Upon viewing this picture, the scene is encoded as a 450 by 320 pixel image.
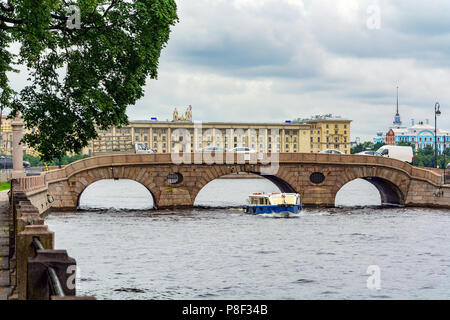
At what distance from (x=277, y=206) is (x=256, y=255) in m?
20.7

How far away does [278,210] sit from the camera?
5278 cm

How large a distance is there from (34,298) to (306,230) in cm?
3600

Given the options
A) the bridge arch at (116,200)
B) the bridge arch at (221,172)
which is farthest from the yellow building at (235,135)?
the bridge arch at (221,172)

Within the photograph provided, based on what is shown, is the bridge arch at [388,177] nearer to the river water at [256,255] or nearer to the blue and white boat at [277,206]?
the blue and white boat at [277,206]

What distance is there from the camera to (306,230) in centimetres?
4256

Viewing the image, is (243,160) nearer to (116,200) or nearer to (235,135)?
(116,200)

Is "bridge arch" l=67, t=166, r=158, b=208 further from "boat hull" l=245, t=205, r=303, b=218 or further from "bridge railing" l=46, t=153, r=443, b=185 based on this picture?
"boat hull" l=245, t=205, r=303, b=218

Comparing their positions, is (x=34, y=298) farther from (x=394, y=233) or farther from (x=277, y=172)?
(x=277, y=172)

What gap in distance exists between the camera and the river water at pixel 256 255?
24.3 metres

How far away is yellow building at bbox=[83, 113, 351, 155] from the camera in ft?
578

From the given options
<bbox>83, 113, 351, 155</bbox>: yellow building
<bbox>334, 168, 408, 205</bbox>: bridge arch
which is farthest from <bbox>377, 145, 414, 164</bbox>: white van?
<bbox>83, 113, 351, 155</bbox>: yellow building

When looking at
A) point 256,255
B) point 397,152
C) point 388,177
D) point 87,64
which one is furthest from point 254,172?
point 87,64

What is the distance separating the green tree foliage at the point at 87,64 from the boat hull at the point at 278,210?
2909cm
